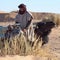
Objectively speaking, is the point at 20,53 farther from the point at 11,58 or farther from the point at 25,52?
the point at 11,58

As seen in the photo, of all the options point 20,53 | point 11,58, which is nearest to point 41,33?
point 20,53

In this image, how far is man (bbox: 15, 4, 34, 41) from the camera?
15.7 meters

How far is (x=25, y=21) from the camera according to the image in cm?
1603

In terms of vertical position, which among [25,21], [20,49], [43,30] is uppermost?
[25,21]

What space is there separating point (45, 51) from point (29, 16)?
62.0 inches

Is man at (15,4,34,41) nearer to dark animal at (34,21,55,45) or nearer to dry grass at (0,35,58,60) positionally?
dry grass at (0,35,58,60)

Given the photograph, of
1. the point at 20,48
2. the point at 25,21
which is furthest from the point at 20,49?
the point at 25,21

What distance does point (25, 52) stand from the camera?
14898mm

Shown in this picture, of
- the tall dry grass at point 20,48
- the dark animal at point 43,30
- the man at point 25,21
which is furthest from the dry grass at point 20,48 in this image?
the dark animal at point 43,30

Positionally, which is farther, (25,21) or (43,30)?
(43,30)

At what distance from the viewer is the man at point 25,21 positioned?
51.6 feet

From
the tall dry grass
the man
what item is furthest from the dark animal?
the tall dry grass

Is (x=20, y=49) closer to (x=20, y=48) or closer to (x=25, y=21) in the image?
(x=20, y=48)

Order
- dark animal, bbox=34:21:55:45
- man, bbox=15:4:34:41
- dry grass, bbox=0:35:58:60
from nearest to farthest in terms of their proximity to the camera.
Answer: dry grass, bbox=0:35:58:60 → man, bbox=15:4:34:41 → dark animal, bbox=34:21:55:45
